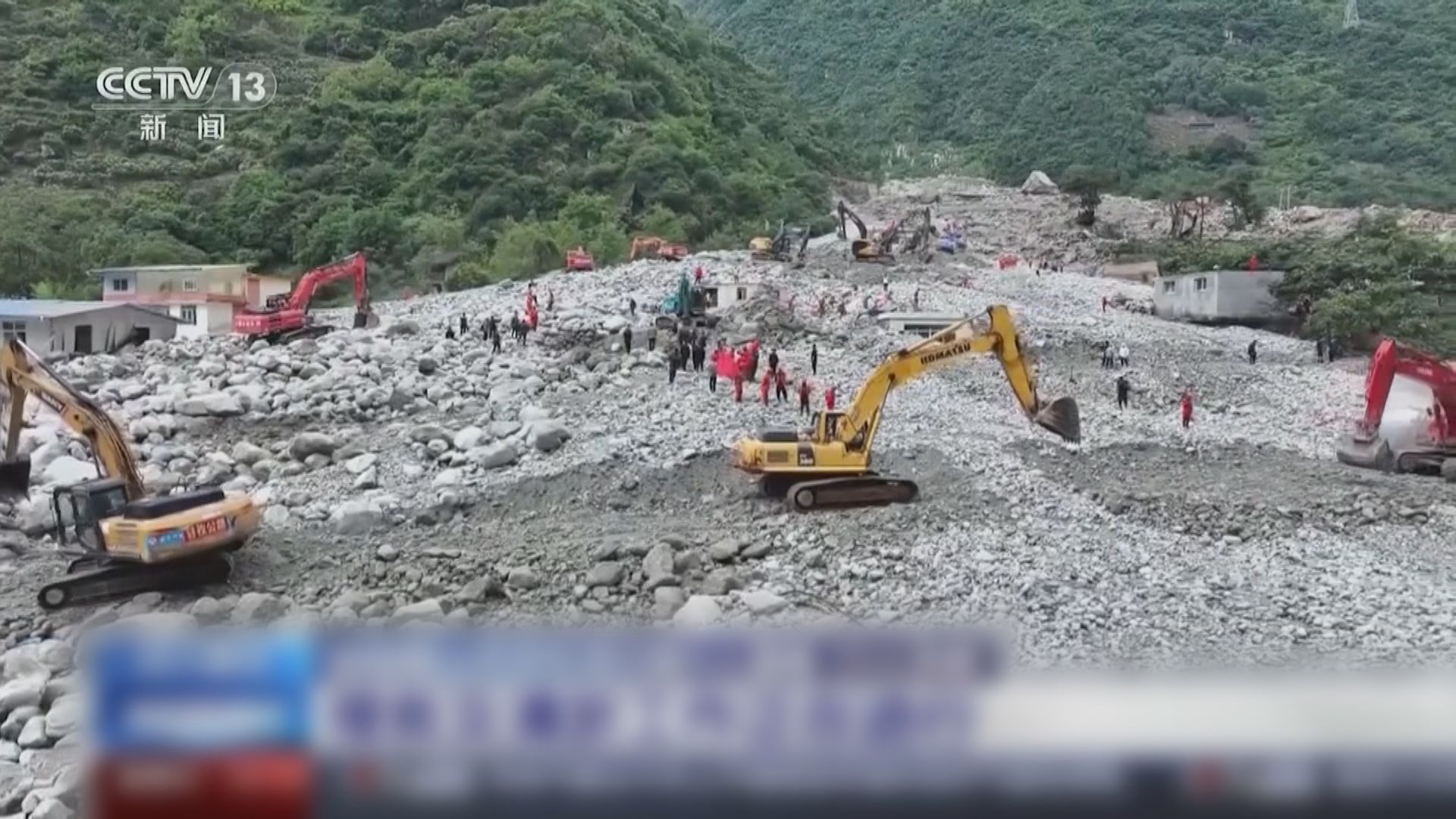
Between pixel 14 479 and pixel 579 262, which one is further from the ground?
pixel 579 262

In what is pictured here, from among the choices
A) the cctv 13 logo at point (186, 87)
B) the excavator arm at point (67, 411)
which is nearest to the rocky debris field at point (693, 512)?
the excavator arm at point (67, 411)

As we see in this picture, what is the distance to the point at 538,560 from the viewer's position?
12844 mm

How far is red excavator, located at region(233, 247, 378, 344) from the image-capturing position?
89.3 feet

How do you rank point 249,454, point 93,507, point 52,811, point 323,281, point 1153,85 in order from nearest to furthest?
point 52,811 → point 93,507 → point 249,454 → point 323,281 → point 1153,85

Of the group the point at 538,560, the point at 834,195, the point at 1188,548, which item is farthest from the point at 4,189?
the point at 1188,548

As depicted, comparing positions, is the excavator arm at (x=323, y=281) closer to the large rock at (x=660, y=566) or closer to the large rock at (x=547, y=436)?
the large rock at (x=547, y=436)

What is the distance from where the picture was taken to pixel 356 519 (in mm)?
15078

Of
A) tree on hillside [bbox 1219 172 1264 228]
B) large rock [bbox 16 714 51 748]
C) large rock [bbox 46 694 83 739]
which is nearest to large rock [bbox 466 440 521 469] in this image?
large rock [bbox 46 694 83 739]

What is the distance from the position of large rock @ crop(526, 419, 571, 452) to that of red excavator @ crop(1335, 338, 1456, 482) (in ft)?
39.4

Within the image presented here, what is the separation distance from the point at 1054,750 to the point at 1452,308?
144 ft

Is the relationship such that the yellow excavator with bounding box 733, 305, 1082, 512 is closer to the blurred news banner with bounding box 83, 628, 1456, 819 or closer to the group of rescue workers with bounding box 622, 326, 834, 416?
the group of rescue workers with bounding box 622, 326, 834, 416

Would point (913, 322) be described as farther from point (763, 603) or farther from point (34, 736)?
point (34, 736)

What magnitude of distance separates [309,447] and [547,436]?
12.4ft

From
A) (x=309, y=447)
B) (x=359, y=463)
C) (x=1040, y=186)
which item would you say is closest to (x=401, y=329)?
(x=309, y=447)
